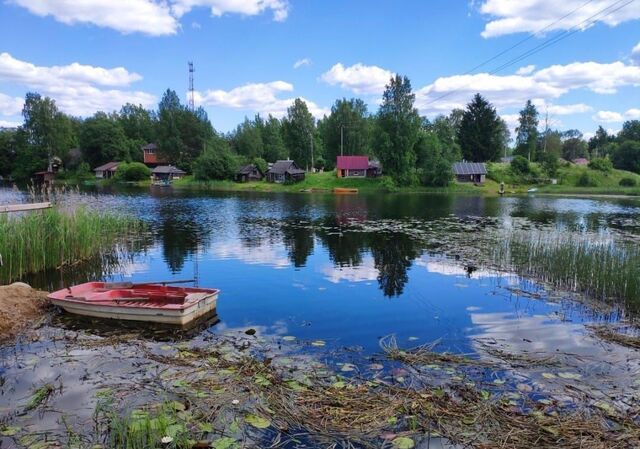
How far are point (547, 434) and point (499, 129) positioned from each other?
4532 inches

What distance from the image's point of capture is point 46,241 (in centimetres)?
2038

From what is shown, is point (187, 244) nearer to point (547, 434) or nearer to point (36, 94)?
point (547, 434)

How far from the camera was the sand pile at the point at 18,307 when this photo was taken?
1279cm

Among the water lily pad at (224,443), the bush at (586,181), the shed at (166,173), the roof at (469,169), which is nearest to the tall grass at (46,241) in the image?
the water lily pad at (224,443)

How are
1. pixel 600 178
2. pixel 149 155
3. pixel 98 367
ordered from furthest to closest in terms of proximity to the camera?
1. pixel 149 155
2. pixel 600 178
3. pixel 98 367

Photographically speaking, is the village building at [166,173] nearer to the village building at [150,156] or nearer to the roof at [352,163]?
the village building at [150,156]

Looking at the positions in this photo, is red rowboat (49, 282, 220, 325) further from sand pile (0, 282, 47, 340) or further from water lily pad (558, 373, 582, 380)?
water lily pad (558, 373, 582, 380)

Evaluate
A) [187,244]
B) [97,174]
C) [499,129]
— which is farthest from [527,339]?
[97,174]

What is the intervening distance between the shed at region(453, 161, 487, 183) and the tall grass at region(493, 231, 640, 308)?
76.0m

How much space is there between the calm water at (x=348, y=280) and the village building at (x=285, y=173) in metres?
62.5

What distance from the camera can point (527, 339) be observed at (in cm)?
1275

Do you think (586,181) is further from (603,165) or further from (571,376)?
(571,376)

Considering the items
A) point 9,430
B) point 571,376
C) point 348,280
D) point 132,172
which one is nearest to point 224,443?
point 9,430

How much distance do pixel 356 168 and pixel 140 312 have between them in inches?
3465
